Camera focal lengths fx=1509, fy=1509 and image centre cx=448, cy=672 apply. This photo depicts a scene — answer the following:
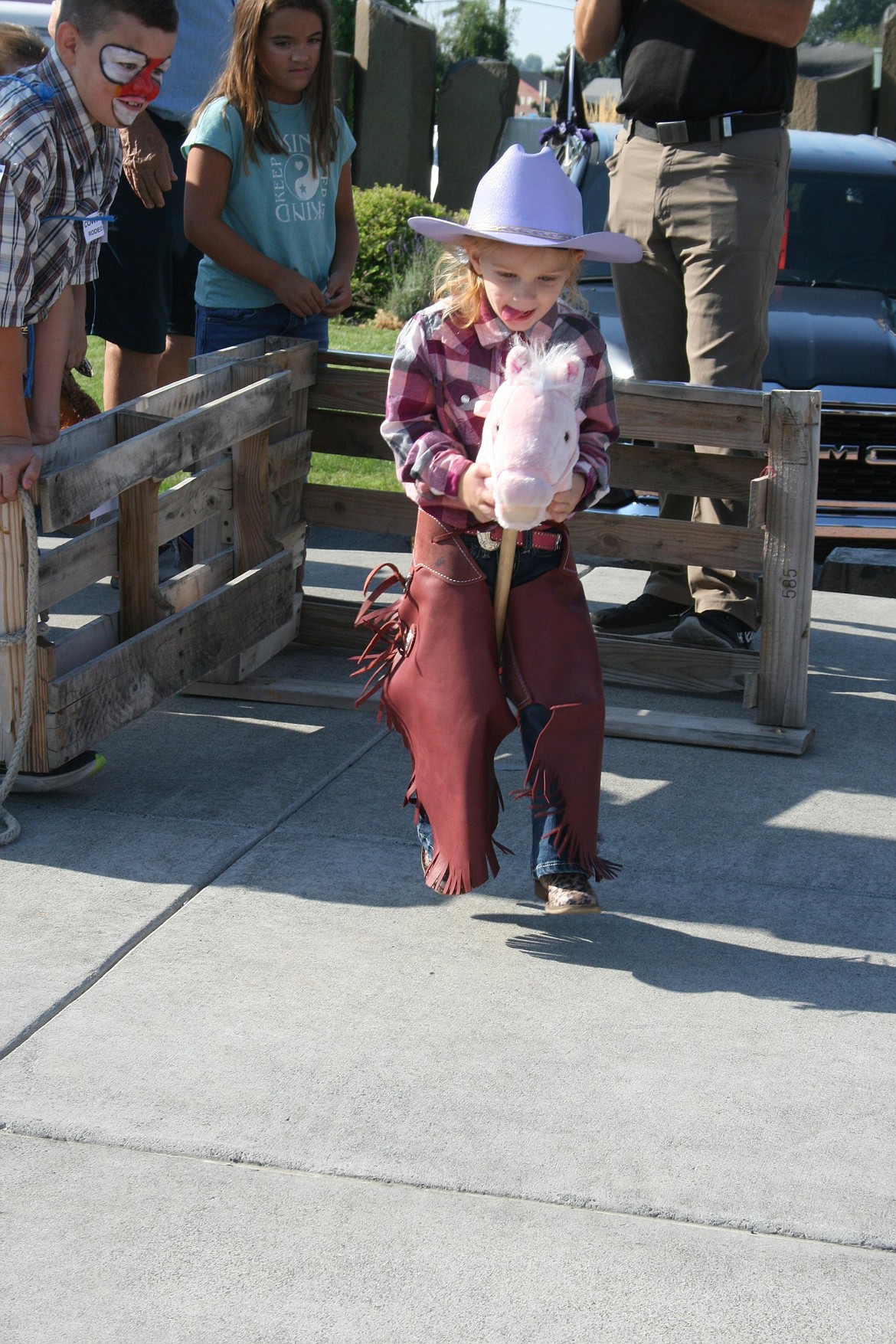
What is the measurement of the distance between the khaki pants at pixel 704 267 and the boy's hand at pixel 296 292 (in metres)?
1.01

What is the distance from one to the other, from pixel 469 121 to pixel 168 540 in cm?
1653

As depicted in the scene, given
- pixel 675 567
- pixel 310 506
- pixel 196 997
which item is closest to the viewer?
pixel 196 997

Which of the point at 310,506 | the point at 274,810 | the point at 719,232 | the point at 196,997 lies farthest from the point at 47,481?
the point at 719,232

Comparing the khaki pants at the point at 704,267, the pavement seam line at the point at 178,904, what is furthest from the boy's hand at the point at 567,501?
the khaki pants at the point at 704,267

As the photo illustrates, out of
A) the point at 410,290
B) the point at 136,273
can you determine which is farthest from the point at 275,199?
the point at 410,290

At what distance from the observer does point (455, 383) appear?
3.17 metres

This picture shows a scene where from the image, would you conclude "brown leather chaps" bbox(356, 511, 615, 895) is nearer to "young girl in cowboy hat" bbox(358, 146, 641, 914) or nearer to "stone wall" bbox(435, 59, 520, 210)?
"young girl in cowboy hat" bbox(358, 146, 641, 914)

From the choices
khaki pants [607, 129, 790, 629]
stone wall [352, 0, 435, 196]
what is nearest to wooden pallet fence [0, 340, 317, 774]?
khaki pants [607, 129, 790, 629]

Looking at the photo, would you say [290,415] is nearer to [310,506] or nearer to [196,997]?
[310,506]

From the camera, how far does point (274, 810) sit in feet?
12.4

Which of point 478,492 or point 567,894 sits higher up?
point 478,492

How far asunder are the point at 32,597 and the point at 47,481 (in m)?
0.26

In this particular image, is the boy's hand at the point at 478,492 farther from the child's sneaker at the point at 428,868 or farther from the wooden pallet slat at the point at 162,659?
the wooden pallet slat at the point at 162,659

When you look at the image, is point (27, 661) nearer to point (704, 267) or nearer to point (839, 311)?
point (704, 267)
